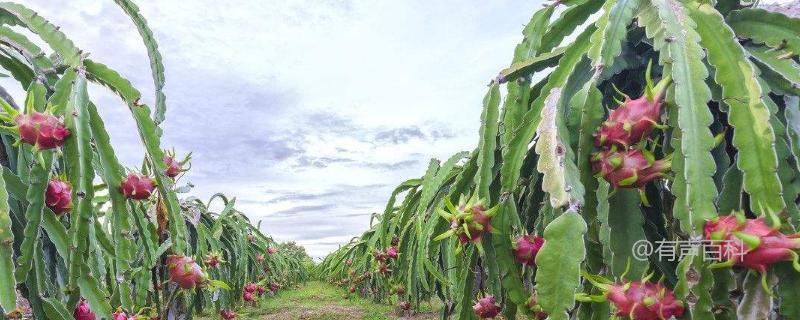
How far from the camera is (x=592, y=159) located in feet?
4.12

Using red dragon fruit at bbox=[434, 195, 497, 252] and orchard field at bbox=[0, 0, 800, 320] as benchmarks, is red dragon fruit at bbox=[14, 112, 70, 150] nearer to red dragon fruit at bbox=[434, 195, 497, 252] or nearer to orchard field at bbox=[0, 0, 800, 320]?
orchard field at bbox=[0, 0, 800, 320]

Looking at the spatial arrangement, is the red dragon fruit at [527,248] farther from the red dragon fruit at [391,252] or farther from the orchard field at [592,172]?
the red dragon fruit at [391,252]

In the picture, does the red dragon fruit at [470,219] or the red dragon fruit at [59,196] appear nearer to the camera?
the red dragon fruit at [470,219]

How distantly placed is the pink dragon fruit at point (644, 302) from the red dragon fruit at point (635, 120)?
11.9 inches

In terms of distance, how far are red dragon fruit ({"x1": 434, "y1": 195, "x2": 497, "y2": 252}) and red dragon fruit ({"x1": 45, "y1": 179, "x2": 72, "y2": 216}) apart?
1322 millimetres

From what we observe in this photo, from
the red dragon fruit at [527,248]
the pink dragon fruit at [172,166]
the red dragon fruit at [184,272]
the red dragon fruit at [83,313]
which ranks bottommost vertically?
the red dragon fruit at [83,313]

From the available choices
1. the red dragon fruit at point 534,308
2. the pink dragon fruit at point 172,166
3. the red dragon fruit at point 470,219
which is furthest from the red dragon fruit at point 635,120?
the pink dragon fruit at point 172,166

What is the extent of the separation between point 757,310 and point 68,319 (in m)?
2.03

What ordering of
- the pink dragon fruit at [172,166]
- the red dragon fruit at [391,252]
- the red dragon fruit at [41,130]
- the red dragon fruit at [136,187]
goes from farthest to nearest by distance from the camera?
the red dragon fruit at [391,252] → the pink dragon fruit at [172,166] → the red dragon fruit at [136,187] → the red dragon fruit at [41,130]

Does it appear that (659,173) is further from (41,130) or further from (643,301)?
(41,130)

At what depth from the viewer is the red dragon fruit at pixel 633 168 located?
3.64 feet

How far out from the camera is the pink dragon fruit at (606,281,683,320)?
102cm

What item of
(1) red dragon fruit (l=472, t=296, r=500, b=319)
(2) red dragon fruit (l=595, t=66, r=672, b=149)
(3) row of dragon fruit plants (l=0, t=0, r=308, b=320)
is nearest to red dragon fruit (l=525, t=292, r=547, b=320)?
(1) red dragon fruit (l=472, t=296, r=500, b=319)

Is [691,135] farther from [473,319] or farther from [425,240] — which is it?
[425,240]
